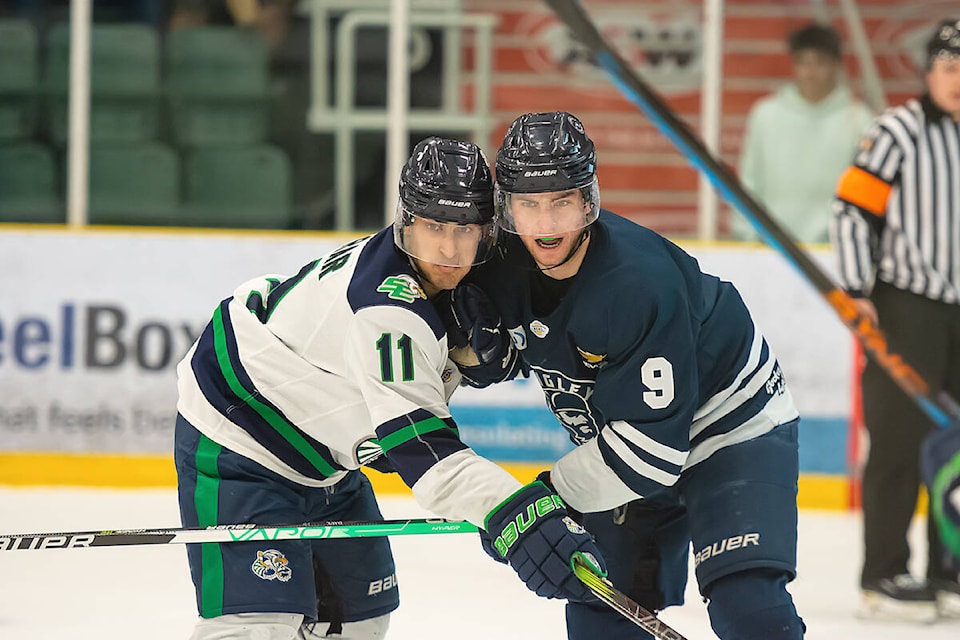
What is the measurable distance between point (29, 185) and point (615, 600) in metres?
3.38

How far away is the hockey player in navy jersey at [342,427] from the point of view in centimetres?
197

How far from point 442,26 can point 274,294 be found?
267cm

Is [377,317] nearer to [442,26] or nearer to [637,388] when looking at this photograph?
[637,388]

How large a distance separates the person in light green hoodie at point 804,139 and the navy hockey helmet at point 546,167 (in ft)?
8.89

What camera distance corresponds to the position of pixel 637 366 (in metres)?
2.01

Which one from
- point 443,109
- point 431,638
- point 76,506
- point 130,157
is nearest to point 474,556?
point 431,638

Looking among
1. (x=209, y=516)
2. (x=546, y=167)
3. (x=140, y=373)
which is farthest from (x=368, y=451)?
(x=140, y=373)

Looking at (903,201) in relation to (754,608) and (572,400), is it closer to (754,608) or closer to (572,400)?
(572,400)

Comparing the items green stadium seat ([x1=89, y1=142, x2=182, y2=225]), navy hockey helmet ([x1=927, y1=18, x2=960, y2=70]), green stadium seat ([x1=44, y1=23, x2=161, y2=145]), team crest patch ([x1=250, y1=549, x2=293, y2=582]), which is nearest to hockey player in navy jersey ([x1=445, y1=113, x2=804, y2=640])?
team crest patch ([x1=250, y1=549, x2=293, y2=582])

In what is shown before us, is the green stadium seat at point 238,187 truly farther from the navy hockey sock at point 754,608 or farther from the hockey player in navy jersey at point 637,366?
the navy hockey sock at point 754,608

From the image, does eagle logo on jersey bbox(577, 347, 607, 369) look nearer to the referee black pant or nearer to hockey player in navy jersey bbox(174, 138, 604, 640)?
hockey player in navy jersey bbox(174, 138, 604, 640)

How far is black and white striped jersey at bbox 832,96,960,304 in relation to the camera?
11.4ft

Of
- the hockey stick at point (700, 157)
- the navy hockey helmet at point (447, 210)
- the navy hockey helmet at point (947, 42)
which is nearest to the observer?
the navy hockey helmet at point (447, 210)

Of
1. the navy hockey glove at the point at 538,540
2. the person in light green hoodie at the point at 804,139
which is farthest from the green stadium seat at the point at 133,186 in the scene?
the navy hockey glove at the point at 538,540
